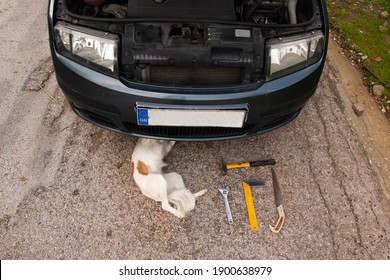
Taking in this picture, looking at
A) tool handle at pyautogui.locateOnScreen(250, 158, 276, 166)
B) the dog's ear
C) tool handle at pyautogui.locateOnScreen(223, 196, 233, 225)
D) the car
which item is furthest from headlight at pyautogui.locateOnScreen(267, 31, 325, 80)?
the dog's ear

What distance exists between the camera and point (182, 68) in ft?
6.27

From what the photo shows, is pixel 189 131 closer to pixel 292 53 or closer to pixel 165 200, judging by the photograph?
pixel 165 200

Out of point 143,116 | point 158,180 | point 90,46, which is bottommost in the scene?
point 158,180

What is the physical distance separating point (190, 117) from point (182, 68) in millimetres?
263

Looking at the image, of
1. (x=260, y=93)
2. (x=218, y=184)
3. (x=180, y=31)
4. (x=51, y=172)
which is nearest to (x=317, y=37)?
(x=260, y=93)

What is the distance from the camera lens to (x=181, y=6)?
2.16m

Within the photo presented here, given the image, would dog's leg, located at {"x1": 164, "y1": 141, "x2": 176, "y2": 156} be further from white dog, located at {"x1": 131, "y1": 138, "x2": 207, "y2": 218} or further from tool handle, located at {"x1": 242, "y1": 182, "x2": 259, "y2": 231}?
tool handle, located at {"x1": 242, "y1": 182, "x2": 259, "y2": 231}

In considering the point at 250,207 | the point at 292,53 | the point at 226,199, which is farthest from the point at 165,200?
the point at 292,53

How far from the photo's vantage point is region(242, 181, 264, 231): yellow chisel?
2.13 metres

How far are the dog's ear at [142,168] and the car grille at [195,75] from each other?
0.56 m

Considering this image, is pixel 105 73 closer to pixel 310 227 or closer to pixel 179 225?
pixel 179 225

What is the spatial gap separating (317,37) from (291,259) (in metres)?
1.24

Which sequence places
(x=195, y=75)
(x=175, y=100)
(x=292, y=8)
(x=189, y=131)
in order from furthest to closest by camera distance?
(x=292, y=8), (x=189, y=131), (x=195, y=75), (x=175, y=100)

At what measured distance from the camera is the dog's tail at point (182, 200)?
2.15 meters
